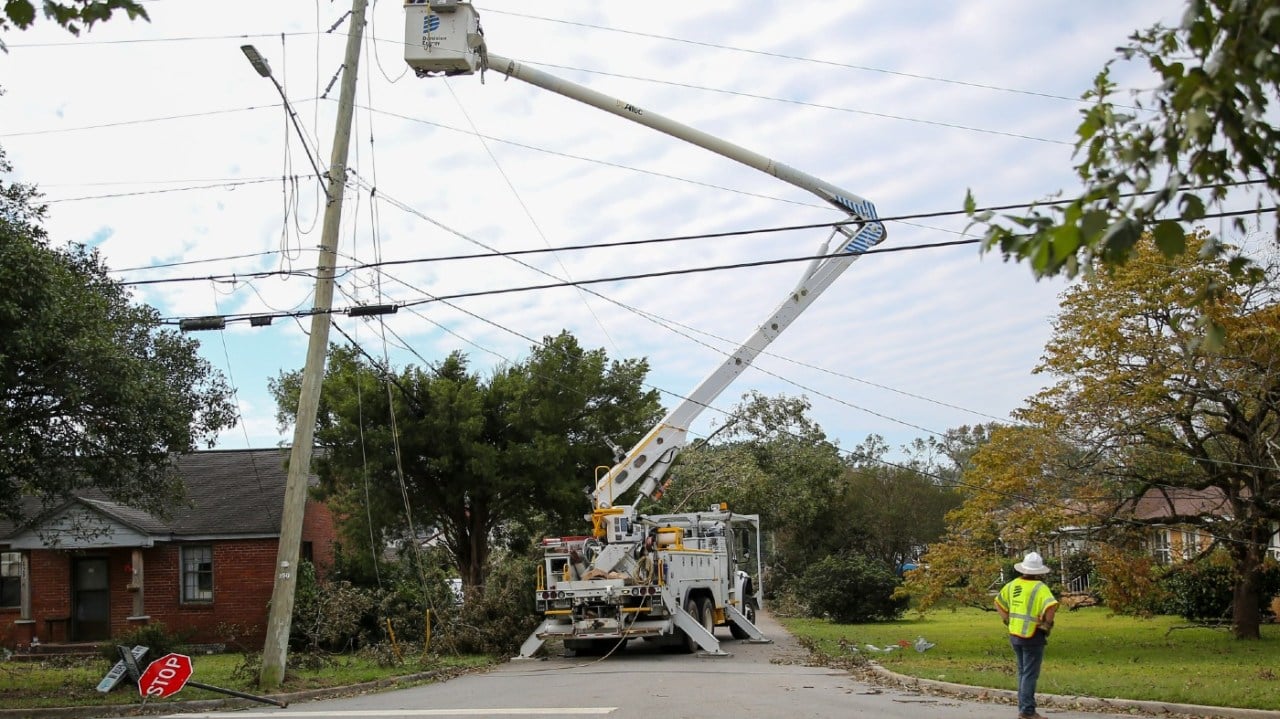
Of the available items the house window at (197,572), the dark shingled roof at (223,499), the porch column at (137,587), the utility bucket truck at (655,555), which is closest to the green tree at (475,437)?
the dark shingled roof at (223,499)

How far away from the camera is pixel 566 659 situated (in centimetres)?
2014

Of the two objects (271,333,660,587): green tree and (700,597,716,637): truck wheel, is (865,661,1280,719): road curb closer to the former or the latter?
(700,597,716,637): truck wheel

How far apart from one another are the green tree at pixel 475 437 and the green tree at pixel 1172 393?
1061cm

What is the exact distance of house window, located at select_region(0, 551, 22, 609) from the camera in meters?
26.7

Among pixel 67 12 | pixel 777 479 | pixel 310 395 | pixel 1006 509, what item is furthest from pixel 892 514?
pixel 67 12

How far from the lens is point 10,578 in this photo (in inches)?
1059

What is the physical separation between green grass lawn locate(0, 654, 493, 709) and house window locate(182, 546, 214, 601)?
14.9 feet

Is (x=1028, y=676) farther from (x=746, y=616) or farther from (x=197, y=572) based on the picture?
(x=197, y=572)

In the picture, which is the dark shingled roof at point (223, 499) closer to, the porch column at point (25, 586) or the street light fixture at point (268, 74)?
the porch column at point (25, 586)

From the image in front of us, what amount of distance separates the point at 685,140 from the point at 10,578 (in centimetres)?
2032

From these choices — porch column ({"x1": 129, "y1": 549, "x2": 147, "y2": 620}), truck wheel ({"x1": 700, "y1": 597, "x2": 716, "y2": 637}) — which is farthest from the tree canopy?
porch column ({"x1": 129, "y1": 549, "x2": 147, "y2": 620})

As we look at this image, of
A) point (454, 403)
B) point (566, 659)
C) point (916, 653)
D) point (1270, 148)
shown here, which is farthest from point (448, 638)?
point (1270, 148)

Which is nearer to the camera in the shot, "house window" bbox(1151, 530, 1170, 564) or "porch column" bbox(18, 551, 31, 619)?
"house window" bbox(1151, 530, 1170, 564)

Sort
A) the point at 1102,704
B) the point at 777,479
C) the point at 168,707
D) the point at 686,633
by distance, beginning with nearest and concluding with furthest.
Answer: the point at 1102,704 < the point at 168,707 < the point at 686,633 < the point at 777,479
